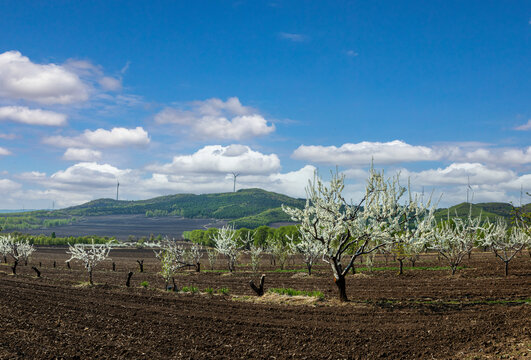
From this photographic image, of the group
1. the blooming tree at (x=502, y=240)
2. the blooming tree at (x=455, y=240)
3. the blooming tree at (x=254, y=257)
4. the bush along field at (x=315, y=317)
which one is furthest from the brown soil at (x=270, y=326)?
the blooming tree at (x=254, y=257)

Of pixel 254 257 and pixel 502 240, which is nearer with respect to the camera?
pixel 502 240

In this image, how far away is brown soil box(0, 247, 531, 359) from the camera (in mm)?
15672

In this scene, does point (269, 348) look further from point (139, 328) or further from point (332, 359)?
point (139, 328)

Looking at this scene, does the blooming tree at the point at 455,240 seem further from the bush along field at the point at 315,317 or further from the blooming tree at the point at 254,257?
the blooming tree at the point at 254,257

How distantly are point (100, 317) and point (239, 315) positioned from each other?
27.1 ft

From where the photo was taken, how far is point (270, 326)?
19328 millimetres

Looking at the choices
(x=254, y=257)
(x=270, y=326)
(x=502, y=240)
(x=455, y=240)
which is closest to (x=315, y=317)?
(x=270, y=326)

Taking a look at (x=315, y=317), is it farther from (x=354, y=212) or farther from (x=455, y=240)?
(x=455, y=240)

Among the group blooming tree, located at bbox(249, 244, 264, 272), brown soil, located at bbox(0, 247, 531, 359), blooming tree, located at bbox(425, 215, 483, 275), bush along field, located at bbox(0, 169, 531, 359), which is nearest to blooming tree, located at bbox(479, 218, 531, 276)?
blooming tree, located at bbox(425, 215, 483, 275)

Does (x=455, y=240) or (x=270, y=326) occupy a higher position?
(x=455, y=240)

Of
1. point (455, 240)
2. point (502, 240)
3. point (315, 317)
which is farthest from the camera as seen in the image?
point (502, 240)

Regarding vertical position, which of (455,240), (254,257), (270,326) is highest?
(455,240)

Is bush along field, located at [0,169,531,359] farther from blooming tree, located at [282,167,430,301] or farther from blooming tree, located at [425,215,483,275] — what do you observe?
blooming tree, located at [425,215,483,275]

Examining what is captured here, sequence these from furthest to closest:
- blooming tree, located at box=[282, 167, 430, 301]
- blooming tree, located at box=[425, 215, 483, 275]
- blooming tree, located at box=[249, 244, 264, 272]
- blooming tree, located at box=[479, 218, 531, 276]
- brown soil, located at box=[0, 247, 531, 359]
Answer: blooming tree, located at box=[249, 244, 264, 272] → blooming tree, located at box=[425, 215, 483, 275] → blooming tree, located at box=[479, 218, 531, 276] → blooming tree, located at box=[282, 167, 430, 301] → brown soil, located at box=[0, 247, 531, 359]
